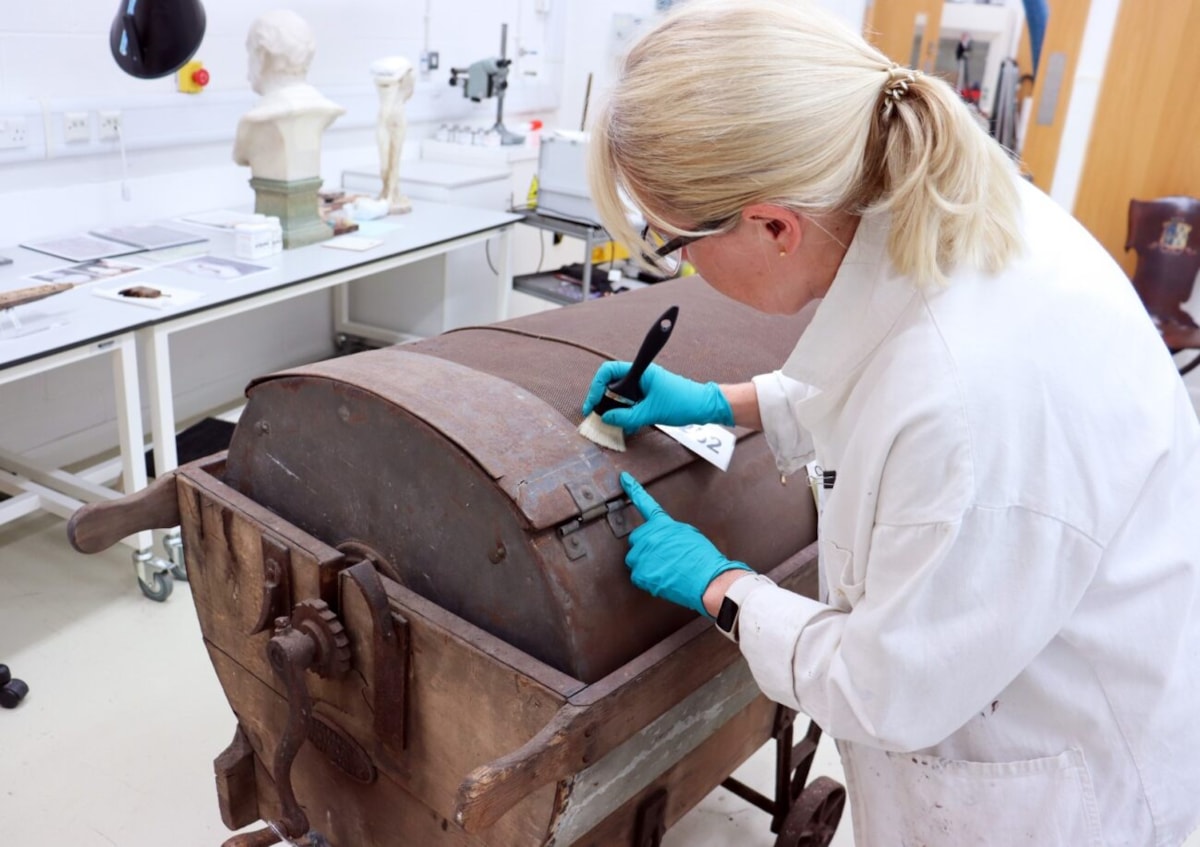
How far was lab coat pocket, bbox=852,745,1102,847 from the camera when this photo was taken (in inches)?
38.9

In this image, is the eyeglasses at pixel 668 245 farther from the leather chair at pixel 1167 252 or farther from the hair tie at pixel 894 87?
the leather chair at pixel 1167 252

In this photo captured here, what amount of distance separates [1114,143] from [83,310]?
14.0 feet

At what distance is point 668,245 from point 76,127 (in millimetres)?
2432

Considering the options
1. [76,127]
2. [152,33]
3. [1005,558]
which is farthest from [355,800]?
[76,127]

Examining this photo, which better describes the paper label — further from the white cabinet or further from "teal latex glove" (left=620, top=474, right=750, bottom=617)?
the white cabinet

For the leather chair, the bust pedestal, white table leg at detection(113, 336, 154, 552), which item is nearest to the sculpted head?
the bust pedestal

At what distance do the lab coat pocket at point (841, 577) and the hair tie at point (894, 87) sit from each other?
1.40ft

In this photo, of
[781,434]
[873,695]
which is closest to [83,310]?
[781,434]

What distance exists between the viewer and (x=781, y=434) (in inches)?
52.7

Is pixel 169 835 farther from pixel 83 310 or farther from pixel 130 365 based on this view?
pixel 83 310

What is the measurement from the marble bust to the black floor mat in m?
0.85

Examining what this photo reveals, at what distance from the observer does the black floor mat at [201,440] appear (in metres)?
3.04

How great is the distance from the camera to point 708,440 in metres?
1.30

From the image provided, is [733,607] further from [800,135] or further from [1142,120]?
[1142,120]
